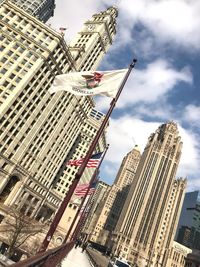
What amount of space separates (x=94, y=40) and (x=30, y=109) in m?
44.5

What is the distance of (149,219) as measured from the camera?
607 feet

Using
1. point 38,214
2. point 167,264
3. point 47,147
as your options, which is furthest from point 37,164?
point 167,264

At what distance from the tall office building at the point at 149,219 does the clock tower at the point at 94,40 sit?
3820 inches

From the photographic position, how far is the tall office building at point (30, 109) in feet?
270

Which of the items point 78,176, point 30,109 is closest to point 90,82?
point 78,176

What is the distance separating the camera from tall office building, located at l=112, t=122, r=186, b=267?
17788cm

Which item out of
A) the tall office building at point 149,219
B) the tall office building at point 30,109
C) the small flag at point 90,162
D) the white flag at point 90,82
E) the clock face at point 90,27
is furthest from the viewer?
the tall office building at point 149,219

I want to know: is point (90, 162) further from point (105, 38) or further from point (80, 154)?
point (105, 38)

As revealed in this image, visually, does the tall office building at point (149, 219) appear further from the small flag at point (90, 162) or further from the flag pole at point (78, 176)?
the flag pole at point (78, 176)

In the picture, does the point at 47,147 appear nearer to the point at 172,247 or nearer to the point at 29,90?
the point at 29,90

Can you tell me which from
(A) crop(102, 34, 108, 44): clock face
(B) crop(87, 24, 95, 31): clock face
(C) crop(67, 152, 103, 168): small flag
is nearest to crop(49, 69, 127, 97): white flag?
(C) crop(67, 152, 103, 168): small flag

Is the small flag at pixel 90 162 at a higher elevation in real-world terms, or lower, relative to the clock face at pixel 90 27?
lower

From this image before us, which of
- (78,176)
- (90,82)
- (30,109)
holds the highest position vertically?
(30,109)

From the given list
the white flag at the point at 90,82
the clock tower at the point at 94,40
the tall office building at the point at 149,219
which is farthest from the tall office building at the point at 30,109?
the tall office building at the point at 149,219
